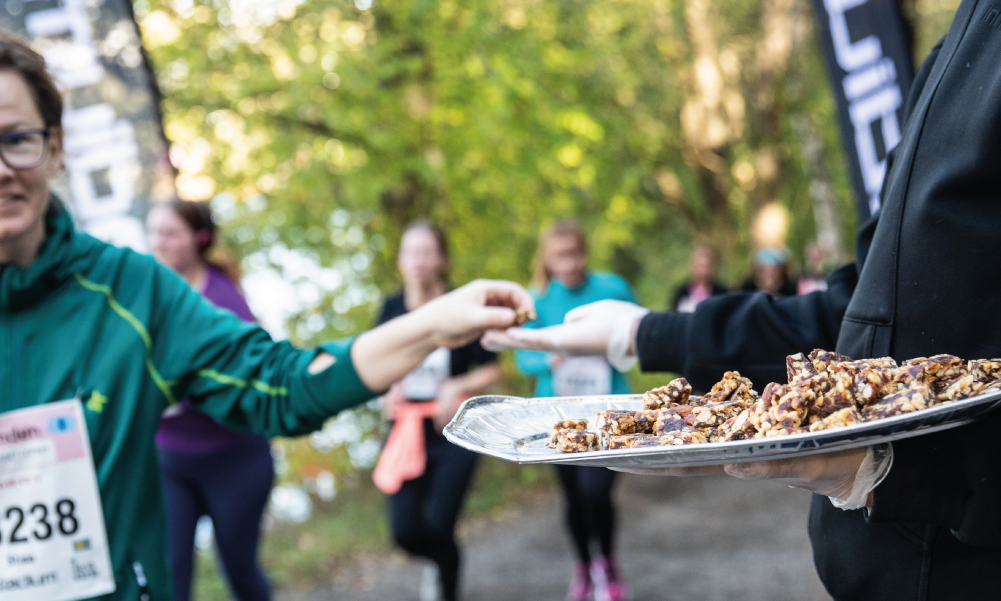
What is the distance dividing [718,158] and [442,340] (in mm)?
14711

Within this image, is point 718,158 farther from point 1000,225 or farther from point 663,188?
point 1000,225

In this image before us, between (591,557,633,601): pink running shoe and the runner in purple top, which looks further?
(591,557,633,601): pink running shoe

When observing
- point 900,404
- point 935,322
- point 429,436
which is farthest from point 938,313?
point 429,436

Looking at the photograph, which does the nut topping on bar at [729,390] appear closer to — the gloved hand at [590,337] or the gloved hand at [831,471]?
the gloved hand at [831,471]

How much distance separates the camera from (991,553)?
143 centimetres

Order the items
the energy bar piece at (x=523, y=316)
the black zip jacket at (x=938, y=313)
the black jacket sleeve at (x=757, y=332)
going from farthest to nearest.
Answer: the energy bar piece at (x=523, y=316)
the black jacket sleeve at (x=757, y=332)
the black zip jacket at (x=938, y=313)

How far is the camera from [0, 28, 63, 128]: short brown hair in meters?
2.02

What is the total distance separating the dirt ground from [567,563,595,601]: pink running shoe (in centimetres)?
18

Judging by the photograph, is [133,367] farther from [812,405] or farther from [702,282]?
[702,282]

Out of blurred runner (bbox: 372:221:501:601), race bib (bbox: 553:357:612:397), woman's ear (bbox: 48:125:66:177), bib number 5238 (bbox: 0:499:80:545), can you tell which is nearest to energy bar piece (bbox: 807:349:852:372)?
bib number 5238 (bbox: 0:499:80:545)

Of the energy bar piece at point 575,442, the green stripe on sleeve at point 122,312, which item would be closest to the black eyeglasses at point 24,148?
the green stripe on sleeve at point 122,312

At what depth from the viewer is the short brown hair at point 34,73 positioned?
2.02m

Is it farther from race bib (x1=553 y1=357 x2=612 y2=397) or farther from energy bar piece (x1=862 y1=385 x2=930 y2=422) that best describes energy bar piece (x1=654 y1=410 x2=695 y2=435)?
race bib (x1=553 y1=357 x2=612 y2=397)

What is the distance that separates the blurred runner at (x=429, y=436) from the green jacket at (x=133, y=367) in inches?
119
